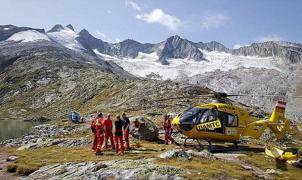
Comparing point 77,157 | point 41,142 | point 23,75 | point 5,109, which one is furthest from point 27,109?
point 77,157

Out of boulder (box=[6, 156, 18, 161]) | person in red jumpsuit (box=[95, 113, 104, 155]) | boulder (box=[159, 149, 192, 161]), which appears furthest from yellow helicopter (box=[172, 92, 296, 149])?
boulder (box=[6, 156, 18, 161])

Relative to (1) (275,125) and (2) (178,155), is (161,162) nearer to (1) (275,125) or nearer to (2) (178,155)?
(2) (178,155)

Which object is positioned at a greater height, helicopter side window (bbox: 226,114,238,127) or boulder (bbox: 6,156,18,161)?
helicopter side window (bbox: 226,114,238,127)

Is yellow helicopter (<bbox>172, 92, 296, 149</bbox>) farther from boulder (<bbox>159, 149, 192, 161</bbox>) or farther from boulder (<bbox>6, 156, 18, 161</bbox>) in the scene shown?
boulder (<bbox>6, 156, 18, 161</bbox>)

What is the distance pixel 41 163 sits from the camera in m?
29.6

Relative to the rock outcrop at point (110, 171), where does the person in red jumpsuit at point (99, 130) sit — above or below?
above

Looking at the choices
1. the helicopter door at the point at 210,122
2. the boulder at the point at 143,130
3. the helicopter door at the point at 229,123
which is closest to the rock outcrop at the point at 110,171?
the helicopter door at the point at 210,122

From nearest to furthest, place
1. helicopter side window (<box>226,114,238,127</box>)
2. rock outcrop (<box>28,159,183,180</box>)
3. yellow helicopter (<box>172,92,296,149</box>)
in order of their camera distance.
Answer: rock outcrop (<box>28,159,183,180</box>) → yellow helicopter (<box>172,92,296,149</box>) → helicopter side window (<box>226,114,238,127</box>)

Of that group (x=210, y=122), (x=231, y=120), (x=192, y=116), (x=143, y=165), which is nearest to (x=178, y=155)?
(x=143, y=165)


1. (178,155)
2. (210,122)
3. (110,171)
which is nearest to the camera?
(110,171)

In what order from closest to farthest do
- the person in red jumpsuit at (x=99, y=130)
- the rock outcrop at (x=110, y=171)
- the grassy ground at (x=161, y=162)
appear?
the rock outcrop at (x=110, y=171) < the grassy ground at (x=161, y=162) < the person in red jumpsuit at (x=99, y=130)

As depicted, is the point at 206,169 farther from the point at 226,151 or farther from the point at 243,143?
the point at 243,143

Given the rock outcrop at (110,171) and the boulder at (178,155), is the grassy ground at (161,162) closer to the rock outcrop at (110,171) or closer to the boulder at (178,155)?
the boulder at (178,155)

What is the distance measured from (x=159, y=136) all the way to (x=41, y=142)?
12.1 meters
